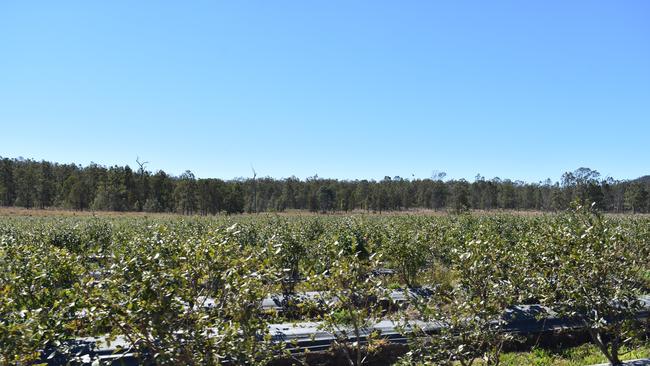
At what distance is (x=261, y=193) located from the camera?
94000 mm

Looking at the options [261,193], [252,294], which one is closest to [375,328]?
[252,294]

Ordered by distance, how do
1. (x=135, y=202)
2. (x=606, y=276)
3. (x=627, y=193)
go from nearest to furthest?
(x=606, y=276) → (x=135, y=202) → (x=627, y=193)

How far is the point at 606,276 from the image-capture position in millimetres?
7098

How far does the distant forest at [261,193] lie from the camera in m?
71.6

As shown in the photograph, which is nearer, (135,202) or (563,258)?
(563,258)

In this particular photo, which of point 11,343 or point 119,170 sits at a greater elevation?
point 119,170

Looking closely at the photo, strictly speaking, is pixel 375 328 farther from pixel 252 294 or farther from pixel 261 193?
pixel 261 193

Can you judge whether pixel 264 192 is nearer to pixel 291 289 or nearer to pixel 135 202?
pixel 135 202

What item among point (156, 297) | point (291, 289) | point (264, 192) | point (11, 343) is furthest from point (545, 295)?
point (264, 192)

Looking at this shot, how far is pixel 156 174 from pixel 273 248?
77.8 meters

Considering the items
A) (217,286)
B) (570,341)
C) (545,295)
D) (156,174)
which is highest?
(156,174)

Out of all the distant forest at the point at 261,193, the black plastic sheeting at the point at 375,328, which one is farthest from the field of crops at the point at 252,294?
the distant forest at the point at 261,193

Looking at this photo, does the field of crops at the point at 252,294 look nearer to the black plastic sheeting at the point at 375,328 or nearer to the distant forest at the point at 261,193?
the black plastic sheeting at the point at 375,328

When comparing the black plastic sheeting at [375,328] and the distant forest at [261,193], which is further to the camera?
the distant forest at [261,193]
